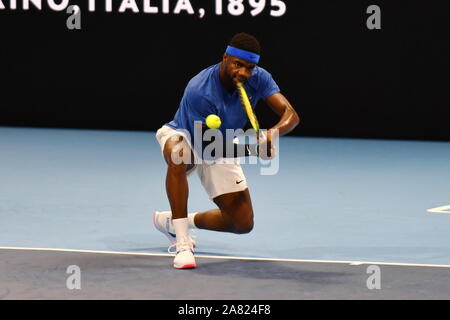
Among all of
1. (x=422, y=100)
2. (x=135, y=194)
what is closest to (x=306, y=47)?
(x=422, y=100)

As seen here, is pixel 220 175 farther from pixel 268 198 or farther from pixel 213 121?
pixel 268 198

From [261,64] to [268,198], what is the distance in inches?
184

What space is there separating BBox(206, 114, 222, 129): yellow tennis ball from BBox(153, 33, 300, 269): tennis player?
0.36 feet

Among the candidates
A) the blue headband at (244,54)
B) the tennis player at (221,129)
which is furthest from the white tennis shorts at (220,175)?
the blue headband at (244,54)

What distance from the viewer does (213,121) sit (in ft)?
20.9

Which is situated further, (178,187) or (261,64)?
(261,64)

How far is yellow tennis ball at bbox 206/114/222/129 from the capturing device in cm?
637

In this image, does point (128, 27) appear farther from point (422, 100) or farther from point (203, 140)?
point (203, 140)

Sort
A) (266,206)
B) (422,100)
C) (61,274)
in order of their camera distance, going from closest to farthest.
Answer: (61,274) → (266,206) → (422,100)

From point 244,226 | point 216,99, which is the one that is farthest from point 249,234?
point 216,99

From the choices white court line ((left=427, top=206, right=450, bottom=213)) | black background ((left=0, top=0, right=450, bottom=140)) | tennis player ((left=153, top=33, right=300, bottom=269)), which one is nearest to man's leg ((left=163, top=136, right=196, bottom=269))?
tennis player ((left=153, top=33, right=300, bottom=269))

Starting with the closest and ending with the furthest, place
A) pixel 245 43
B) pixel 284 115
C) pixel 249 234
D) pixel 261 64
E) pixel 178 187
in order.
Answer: pixel 245 43
pixel 178 187
pixel 284 115
pixel 249 234
pixel 261 64

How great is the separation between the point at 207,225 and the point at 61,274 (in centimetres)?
116

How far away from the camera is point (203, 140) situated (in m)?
6.54
